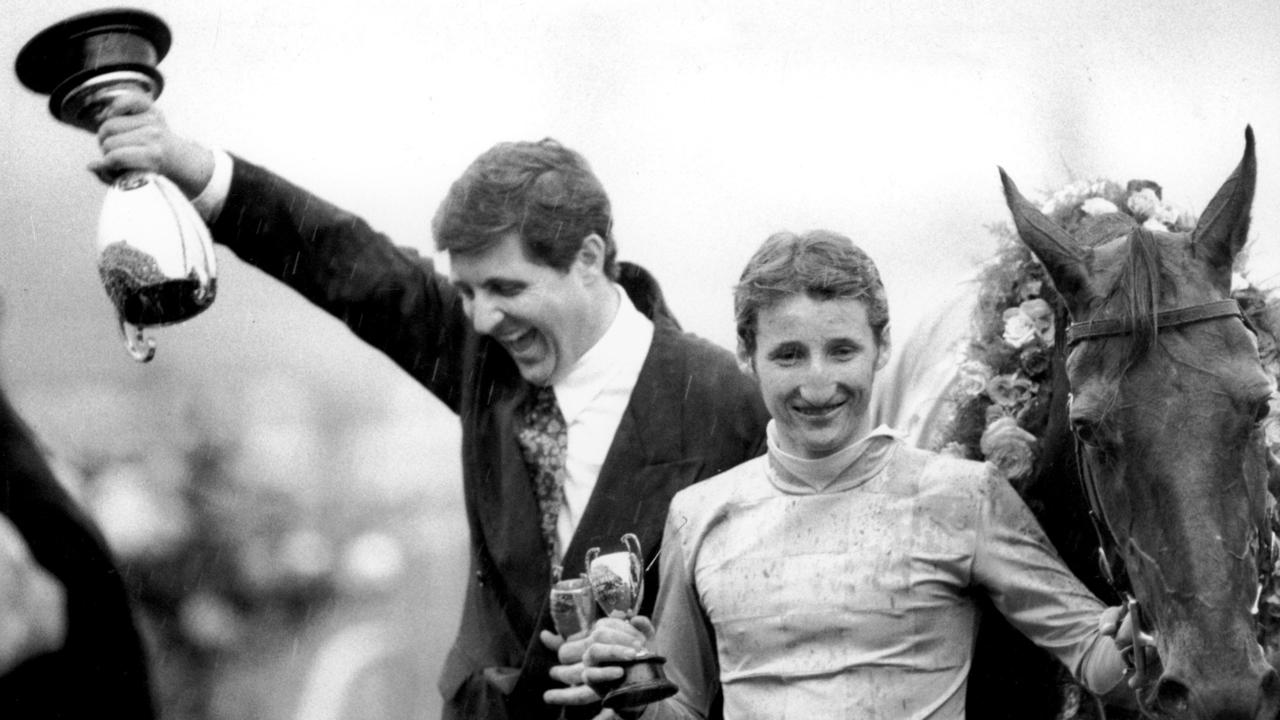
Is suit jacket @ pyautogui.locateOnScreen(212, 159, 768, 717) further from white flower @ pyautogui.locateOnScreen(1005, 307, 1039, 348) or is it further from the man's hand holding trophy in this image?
white flower @ pyautogui.locateOnScreen(1005, 307, 1039, 348)

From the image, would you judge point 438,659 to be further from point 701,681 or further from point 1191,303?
point 1191,303

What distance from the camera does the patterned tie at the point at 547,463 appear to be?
3920 mm

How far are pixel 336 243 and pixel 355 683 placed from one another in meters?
1.54

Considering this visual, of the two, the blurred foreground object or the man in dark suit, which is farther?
the blurred foreground object

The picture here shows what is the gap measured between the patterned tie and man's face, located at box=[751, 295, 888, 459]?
2.51 ft

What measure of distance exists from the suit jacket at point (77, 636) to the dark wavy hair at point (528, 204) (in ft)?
5.38

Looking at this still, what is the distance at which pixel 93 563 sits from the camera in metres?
4.90

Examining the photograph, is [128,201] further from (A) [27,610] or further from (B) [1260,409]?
(B) [1260,409]

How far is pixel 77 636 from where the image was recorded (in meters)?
4.92

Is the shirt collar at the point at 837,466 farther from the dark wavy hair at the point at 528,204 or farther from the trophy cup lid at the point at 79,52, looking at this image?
the trophy cup lid at the point at 79,52

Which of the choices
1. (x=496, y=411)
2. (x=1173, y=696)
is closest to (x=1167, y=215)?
(x=1173, y=696)

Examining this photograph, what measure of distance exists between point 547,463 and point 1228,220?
159 cm

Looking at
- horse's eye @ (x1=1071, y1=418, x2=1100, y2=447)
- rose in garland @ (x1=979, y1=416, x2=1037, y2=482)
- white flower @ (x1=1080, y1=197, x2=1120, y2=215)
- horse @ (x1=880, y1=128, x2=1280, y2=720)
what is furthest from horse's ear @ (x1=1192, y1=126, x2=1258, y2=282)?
rose in garland @ (x1=979, y1=416, x2=1037, y2=482)

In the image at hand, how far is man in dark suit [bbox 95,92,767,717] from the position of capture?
3816 millimetres
